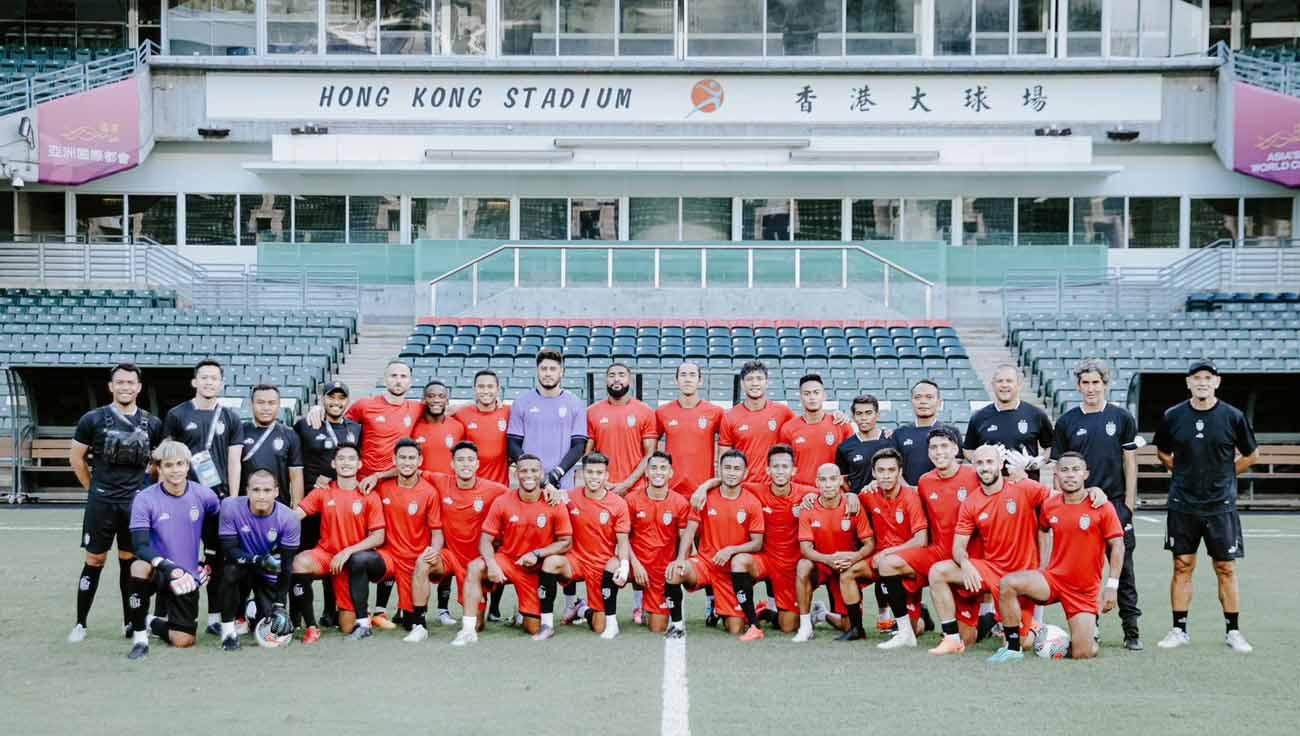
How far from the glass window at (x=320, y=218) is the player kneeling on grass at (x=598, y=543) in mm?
20375

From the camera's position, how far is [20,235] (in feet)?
92.8

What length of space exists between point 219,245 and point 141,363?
11973mm

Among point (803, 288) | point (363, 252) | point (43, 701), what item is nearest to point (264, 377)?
point (363, 252)

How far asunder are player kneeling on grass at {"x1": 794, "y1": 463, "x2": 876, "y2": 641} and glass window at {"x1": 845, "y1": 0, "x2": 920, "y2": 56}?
67.9ft

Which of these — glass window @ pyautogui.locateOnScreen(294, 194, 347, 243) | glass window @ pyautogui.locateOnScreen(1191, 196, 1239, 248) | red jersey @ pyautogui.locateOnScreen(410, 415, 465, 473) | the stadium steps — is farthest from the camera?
glass window @ pyautogui.locateOnScreen(1191, 196, 1239, 248)

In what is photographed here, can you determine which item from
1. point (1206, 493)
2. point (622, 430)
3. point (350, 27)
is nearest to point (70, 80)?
point (350, 27)

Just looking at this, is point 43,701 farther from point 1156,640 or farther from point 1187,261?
point 1187,261

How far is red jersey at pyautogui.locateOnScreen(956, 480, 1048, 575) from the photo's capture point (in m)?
8.80

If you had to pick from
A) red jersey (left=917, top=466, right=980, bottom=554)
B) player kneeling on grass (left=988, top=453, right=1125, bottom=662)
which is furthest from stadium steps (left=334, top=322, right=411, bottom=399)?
player kneeling on grass (left=988, top=453, right=1125, bottom=662)

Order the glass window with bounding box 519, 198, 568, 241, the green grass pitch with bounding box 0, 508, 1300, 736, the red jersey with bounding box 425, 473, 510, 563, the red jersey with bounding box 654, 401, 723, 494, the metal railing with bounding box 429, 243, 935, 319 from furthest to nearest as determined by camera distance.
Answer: the glass window with bounding box 519, 198, 568, 241 → the metal railing with bounding box 429, 243, 935, 319 → the red jersey with bounding box 654, 401, 723, 494 → the red jersey with bounding box 425, 473, 510, 563 → the green grass pitch with bounding box 0, 508, 1300, 736

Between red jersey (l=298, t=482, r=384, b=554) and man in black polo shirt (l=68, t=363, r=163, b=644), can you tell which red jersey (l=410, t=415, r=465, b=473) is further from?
man in black polo shirt (l=68, t=363, r=163, b=644)

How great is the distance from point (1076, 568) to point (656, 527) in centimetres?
272

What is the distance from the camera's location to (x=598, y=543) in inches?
374

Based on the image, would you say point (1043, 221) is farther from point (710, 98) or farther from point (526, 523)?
point (526, 523)
